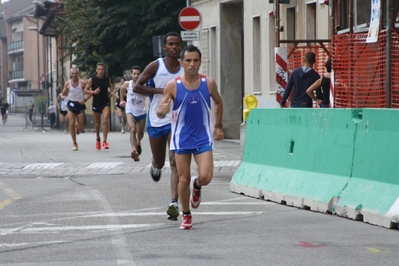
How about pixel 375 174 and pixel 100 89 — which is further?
pixel 100 89

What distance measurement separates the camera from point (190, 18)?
85.7 feet

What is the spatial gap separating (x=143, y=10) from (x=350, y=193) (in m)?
36.4

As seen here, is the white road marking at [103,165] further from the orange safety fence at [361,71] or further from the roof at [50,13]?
the roof at [50,13]

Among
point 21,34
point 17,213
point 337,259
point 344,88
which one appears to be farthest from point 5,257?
point 21,34

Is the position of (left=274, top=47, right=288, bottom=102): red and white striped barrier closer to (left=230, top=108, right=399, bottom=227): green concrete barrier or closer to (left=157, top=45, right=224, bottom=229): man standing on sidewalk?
(left=230, top=108, right=399, bottom=227): green concrete barrier

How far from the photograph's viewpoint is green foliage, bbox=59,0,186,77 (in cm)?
4638

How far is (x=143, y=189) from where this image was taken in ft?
47.1

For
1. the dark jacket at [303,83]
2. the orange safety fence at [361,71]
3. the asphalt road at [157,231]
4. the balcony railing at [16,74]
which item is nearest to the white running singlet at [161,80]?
the asphalt road at [157,231]

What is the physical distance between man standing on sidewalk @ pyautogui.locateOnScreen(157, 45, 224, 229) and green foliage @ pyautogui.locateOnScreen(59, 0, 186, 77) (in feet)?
116

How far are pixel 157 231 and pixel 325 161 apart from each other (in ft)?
8.94

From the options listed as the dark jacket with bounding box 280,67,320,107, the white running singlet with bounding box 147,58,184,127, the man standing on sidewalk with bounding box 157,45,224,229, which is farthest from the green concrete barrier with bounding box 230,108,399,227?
the dark jacket with bounding box 280,67,320,107

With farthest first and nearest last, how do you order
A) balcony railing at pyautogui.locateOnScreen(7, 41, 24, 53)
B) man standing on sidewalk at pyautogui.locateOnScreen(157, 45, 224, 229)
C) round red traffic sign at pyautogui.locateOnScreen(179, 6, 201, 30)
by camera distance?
1. balcony railing at pyautogui.locateOnScreen(7, 41, 24, 53)
2. round red traffic sign at pyautogui.locateOnScreen(179, 6, 201, 30)
3. man standing on sidewalk at pyautogui.locateOnScreen(157, 45, 224, 229)

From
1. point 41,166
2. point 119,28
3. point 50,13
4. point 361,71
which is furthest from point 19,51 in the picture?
point 361,71

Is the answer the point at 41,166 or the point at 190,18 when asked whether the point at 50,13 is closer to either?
the point at 190,18
